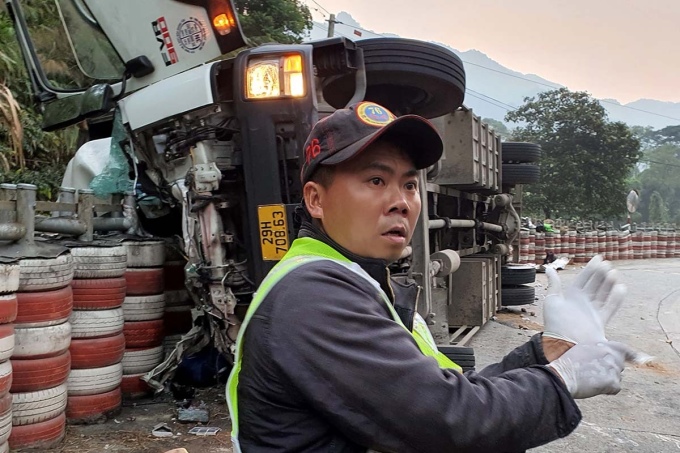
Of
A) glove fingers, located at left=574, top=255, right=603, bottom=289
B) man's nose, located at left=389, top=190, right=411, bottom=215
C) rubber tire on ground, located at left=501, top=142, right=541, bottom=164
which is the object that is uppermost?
rubber tire on ground, located at left=501, top=142, right=541, bottom=164

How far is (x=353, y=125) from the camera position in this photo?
1.39 metres

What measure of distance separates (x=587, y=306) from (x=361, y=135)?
0.70 metres

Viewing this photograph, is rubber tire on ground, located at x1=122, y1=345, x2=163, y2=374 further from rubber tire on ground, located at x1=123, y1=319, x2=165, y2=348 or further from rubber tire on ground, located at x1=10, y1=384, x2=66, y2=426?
rubber tire on ground, located at x1=10, y1=384, x2=66, y2=426

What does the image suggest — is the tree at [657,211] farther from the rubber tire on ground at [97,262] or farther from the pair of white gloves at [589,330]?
the pair of white gloves at [589,330]

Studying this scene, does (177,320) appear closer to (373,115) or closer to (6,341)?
(6,341)

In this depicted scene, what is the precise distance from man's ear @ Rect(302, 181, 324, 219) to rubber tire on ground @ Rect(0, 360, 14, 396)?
229cm

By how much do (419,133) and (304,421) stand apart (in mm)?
716

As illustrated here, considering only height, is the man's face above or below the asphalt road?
above

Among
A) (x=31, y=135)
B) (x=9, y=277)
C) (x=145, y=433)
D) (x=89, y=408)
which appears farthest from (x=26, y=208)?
(x=31, y=135)

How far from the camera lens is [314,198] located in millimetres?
1480

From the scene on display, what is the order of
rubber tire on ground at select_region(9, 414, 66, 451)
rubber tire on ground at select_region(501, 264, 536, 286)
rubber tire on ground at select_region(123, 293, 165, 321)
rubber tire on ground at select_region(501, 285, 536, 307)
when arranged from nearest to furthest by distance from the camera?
1. rubber tire on ground at select_region(9, 414, 66, 451)
2. rubber tire on ground at select_region(123, 293, 165, 321)
3. rubber tire on ground at select_region(501, 285, 536, 307)
4. rubber tire on ground at select_region(501, 264, 536, 286)

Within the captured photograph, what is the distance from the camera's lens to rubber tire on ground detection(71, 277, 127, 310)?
3.78m

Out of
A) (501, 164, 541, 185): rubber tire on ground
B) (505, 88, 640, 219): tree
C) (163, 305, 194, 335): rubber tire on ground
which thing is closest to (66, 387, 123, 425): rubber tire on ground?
(163, 305, 194, 335): rubber tire on ground

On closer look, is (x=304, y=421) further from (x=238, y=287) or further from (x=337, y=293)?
(x=238, y=287)
